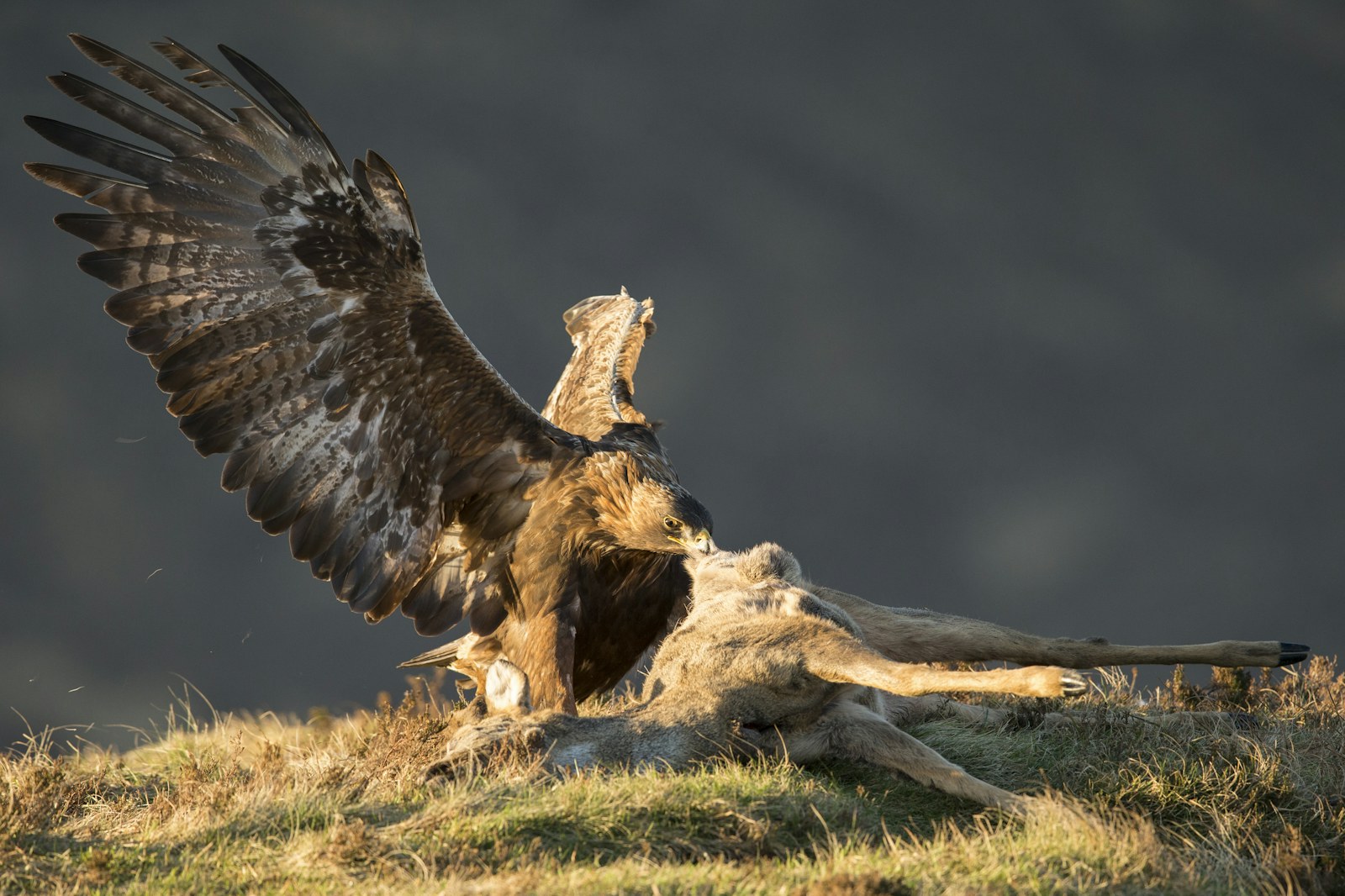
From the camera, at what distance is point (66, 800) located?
538 centimetres

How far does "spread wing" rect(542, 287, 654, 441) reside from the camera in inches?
338

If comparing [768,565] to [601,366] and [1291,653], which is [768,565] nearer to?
[1291,653]

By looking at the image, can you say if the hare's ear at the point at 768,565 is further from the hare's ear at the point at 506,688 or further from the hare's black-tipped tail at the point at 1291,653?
the hare's black-tipped tail at the point at 1291,653

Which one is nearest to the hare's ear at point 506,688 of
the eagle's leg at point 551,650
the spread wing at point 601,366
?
the eagle's leg at point 551,650

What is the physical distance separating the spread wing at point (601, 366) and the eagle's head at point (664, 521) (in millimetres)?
1434

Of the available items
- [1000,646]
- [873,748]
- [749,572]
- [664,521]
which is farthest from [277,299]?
[1000,646]

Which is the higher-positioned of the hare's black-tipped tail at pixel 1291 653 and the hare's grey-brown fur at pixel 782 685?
the hare's black-tipped tail at pixel 1291 653

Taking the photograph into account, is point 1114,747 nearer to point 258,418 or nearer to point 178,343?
point 258,418

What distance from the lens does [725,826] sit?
155 inches

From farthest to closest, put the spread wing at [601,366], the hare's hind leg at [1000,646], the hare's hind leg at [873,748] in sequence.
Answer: the spread wing at [601,366]
the hare's hind leg at [1000,646]
the hare's hind leg at [873,748]

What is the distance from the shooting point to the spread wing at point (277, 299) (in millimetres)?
6109

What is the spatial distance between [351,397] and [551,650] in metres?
1.74

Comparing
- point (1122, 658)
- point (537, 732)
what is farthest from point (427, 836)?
point (1122, 658)

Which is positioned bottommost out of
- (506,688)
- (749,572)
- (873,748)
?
(506,688)
